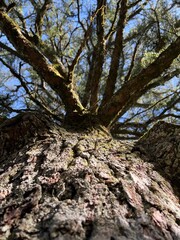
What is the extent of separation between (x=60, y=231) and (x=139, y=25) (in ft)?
11.1

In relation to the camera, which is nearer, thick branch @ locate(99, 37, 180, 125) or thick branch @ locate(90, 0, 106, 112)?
thick branch @ locate(99, 37, 180, 125)

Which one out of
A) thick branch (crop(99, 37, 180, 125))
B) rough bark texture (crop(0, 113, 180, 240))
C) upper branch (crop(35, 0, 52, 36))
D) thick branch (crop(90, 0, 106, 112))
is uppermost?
upper branch (crop(35, 0, 52, 36))

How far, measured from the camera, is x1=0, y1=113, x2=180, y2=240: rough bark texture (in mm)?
746

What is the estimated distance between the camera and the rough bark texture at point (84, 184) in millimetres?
746

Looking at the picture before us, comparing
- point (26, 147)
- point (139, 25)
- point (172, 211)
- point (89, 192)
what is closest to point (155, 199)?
point (172, 211)

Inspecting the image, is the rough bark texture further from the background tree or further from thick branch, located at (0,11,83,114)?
thick branch, located at (0,11,83,114)

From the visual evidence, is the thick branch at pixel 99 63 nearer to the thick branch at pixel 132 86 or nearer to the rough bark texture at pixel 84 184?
the thick branch at pixel 132 86

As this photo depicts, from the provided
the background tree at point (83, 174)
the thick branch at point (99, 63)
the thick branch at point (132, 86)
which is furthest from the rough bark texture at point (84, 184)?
the thick branch at point (99, 63)

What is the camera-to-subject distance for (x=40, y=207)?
844 mm

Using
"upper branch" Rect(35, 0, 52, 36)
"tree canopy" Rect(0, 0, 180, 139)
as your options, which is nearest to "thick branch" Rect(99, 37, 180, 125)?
"tree canopy" Rect(0, 0, 180, 139)

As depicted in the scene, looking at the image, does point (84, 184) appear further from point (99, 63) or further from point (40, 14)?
point (40, 14)

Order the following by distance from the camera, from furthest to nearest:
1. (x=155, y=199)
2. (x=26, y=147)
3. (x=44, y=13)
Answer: (x=44, y=13)
(x=26, y=147)
(x=155, y=199)

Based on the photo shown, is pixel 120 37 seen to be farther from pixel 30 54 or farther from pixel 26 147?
pixel 26 147

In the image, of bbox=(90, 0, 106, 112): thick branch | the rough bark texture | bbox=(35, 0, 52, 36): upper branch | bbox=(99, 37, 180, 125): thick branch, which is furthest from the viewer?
bbox=(35, 0, 52, 36): upper branch
